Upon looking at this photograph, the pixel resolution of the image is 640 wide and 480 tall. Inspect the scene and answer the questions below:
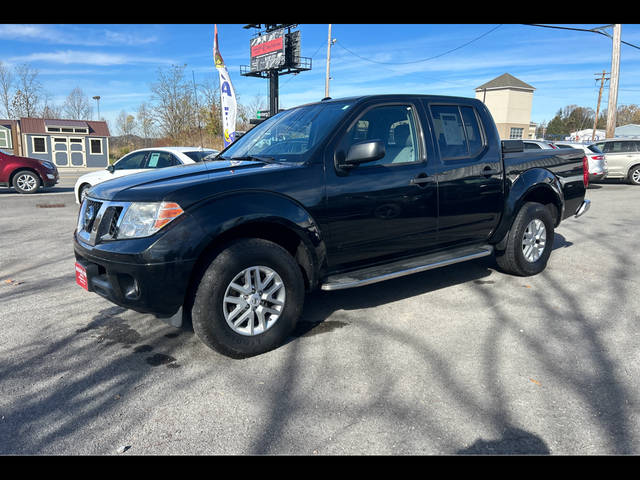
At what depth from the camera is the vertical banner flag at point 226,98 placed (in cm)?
1555

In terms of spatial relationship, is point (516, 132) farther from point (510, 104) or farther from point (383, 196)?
point (383, 196)

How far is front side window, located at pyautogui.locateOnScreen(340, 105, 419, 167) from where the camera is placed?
413 centimetres

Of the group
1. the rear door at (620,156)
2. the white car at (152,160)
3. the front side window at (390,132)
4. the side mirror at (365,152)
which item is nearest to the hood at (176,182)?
the side mirror at (365,152)

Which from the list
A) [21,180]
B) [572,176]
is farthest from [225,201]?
[21,180]

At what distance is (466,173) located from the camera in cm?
472

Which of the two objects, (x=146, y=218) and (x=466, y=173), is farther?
(x=466, y=173)

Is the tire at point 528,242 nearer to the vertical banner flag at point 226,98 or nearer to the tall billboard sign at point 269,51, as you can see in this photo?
the vertical banner flag at point 226,98

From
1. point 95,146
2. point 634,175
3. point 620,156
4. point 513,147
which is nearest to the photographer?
point 513,147

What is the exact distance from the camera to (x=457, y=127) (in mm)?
4867

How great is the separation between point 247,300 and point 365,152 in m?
1.45

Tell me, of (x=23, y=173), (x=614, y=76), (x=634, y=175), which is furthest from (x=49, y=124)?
(x=634, y=175)

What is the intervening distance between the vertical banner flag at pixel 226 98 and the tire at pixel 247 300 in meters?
12.5

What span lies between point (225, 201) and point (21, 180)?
14307 mm

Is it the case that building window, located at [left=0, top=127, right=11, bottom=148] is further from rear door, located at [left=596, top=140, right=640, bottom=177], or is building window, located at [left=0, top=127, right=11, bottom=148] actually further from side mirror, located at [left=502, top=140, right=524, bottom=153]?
side mirror, located at [left=502, top=140, right=524, bottom=153]
